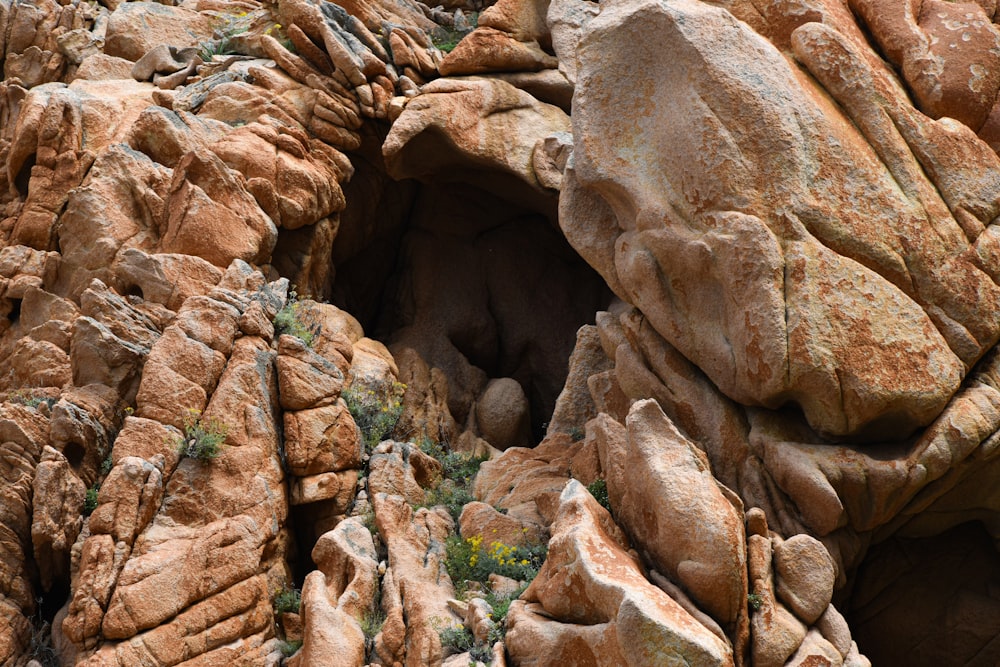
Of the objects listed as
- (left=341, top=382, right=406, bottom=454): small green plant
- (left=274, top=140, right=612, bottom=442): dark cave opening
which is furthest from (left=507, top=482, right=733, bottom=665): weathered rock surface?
(left=274, top=140, right=612, bottom=442): dark cave opening

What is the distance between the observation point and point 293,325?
1620 centimetres

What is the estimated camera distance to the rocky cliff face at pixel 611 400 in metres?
12.2

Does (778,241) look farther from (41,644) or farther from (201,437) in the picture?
(41,644)

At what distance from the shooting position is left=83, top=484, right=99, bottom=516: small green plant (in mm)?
13344

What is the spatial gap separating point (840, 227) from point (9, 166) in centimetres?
1561

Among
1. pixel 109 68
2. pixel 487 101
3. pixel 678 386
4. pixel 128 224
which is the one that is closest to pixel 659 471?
pixel 678 386

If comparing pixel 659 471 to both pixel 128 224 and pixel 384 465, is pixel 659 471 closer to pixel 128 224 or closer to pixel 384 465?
pixel 384 465

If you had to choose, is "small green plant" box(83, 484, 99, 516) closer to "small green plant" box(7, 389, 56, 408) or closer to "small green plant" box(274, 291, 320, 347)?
"small green plant" box(7, 389, 56, 408)

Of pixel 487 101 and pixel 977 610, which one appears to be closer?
pixel 977 610

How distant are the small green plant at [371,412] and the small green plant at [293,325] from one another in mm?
1206

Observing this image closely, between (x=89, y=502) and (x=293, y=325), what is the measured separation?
438 centimetres

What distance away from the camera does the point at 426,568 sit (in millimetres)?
13930

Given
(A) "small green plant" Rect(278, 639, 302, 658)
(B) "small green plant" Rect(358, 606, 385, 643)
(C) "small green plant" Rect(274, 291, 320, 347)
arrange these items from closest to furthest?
(B) "small green plant" Rect(358, 606, 385, 643) < (A) "small green plant" Rect(278, 639, 302, 658) < (C) "small green plant" Rect(274, 291, 320, 347)

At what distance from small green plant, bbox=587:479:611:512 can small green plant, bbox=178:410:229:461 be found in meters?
5.53
